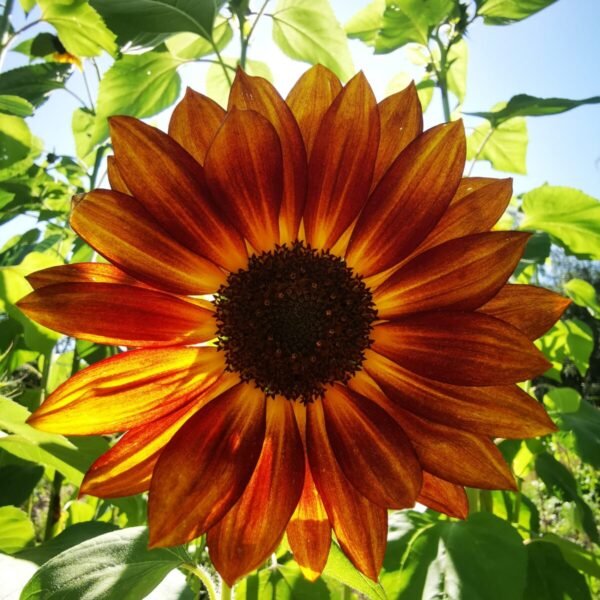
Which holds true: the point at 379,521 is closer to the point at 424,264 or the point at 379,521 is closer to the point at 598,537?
the point at 424,264

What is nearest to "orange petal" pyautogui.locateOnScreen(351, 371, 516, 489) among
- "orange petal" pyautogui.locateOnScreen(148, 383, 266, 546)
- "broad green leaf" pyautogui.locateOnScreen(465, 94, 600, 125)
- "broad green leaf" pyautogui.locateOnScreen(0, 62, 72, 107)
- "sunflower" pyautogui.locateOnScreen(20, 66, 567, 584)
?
"sunflower" pyautogui.locateOnScreen(20, 66, 567, 584)

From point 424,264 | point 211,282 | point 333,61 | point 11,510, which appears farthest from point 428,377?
point 333,61

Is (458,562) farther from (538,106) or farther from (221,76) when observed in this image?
(221,76)

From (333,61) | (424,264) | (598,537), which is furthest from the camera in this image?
(598,537)

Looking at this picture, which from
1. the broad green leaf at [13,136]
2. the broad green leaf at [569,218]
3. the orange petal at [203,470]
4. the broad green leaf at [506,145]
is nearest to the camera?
the orange petal at [203,470]

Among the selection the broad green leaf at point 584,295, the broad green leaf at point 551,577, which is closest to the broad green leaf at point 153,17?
the broad green leaf at point 551,577

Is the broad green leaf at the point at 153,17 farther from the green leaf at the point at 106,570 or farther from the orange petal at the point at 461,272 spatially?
the green leaf at the point at 106,570

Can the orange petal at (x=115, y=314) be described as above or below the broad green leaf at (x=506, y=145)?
below
